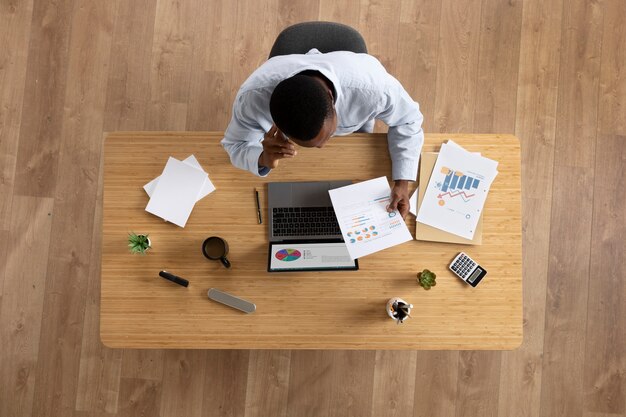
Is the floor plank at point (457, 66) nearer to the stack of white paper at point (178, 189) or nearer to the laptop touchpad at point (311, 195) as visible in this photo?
the laptop touchpad at point (311, 195)

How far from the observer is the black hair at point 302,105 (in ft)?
3.67

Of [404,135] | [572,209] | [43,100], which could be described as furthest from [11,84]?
[572,209]

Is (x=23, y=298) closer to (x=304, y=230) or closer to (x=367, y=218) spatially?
(x=304, y=230)

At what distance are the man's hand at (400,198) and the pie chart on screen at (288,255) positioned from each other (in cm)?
33

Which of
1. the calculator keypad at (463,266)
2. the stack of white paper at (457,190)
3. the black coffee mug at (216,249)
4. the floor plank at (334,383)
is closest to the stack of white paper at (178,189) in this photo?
the black coffee mug at (216,249)

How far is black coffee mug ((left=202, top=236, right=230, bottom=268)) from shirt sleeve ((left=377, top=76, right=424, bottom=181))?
597mm

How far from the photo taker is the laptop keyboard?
1.47 metres

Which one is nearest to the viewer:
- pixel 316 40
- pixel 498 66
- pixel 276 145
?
pixel 276 145

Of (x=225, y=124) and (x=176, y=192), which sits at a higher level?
(x=176, y=192)

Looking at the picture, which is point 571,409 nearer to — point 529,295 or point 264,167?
point 529,295

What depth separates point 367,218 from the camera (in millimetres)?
1448

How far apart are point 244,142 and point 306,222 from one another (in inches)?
12.7

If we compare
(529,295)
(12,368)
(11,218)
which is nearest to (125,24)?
(11,218)

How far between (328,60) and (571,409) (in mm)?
2038
